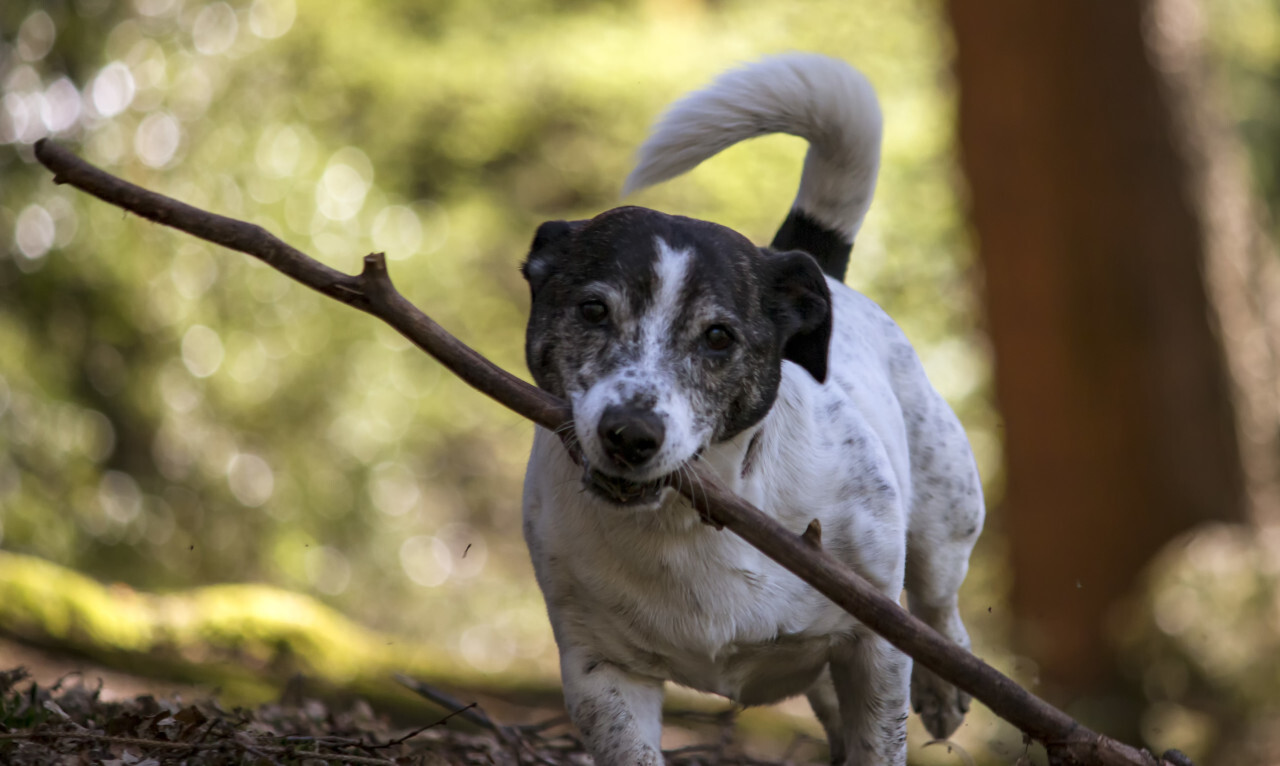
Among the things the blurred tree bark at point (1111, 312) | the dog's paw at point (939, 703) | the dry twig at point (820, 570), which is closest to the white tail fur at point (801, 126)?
the dry twig at point (820, 570)

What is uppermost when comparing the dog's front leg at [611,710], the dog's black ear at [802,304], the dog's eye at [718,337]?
the dog's black ear at [802,304]

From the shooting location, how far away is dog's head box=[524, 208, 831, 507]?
8.71 feet

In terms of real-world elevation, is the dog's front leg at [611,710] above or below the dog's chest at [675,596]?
below

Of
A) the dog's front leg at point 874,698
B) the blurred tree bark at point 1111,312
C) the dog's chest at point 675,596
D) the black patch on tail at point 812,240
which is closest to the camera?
the dog's chest at point 675,596

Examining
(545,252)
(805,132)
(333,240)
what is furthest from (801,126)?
(333,240)

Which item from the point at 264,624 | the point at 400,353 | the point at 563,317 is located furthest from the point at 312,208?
the point at 563,317

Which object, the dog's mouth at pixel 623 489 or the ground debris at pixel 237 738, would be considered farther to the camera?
the ground debris at pixel 237 738

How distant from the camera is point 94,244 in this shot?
26.0 feet

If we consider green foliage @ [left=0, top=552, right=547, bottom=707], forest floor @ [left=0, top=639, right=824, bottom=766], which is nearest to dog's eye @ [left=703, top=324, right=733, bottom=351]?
forest floor @ [left=0, top=639, right=824, bottom=766]

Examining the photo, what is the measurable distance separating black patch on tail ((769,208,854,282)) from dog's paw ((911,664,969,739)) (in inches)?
56.3

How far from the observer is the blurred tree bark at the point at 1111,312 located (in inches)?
325

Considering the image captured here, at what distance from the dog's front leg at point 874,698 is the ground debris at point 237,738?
87 centimetres

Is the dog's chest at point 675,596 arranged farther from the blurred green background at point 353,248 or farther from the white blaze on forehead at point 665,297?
the blurred green background at point 353,248

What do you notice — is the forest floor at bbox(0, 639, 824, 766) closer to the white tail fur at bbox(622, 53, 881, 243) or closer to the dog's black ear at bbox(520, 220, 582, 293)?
the dog's black ear at bbox(520, 220, 582, 293)
